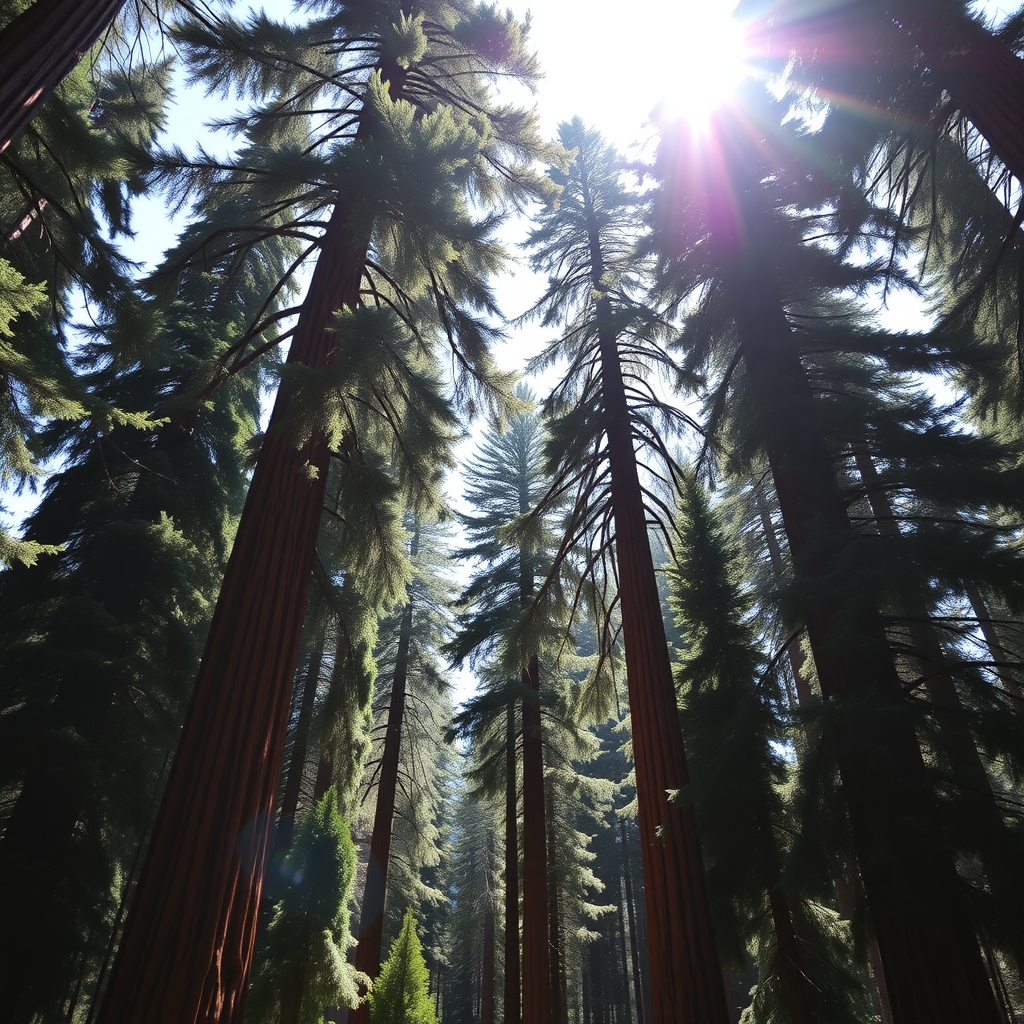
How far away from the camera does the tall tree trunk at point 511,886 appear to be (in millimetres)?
12922

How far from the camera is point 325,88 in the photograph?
7.70m

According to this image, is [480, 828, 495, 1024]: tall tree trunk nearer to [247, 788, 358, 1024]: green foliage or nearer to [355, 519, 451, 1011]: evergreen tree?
[355, 519, 451, 1011]: evergreen tree

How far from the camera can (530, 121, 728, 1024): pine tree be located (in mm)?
4879

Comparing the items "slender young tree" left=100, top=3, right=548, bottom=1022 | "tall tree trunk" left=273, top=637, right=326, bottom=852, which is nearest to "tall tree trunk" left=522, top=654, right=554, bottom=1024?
"tall tree trunk" left=273, top=637, right=326, bottom=852

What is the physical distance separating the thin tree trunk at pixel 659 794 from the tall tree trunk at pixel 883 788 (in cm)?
125

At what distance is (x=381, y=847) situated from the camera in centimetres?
1333

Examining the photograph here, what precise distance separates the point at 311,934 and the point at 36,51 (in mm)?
9781

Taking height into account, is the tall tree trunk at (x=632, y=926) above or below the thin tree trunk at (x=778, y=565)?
below

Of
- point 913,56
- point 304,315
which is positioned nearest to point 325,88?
point 304,315

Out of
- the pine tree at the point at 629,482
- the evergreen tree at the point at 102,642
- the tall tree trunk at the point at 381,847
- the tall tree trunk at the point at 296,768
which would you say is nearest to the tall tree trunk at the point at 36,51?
the evergreen tree at the point at 102,642

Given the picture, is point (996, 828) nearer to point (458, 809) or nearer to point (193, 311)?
point (193, 311)

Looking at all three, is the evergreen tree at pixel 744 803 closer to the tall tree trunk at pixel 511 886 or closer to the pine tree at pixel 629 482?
the pine tree at pixel 629 482

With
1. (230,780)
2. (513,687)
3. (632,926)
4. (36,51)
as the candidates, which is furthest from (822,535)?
(632,926)

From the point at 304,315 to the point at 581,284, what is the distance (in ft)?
20.6
